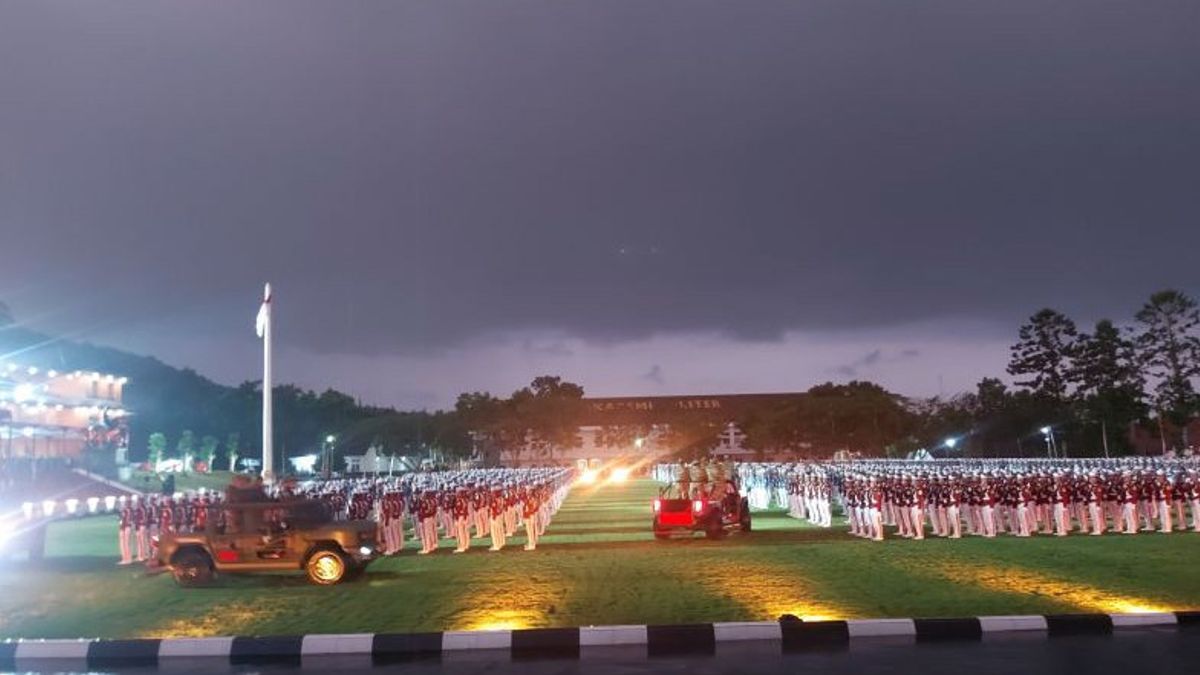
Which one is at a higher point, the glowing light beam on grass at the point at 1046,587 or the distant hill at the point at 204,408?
the distant hill at the point at 204,408

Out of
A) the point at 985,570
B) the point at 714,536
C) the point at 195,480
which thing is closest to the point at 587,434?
the point at 195,480

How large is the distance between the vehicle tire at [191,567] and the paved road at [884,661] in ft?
19.2

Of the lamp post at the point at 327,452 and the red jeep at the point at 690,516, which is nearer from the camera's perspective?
the red jeep at the point at 690,516

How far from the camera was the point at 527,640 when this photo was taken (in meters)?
9.56

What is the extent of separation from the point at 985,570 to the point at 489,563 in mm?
7796

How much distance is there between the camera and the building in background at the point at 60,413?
52.9 m

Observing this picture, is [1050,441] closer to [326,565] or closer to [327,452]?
[327,452]

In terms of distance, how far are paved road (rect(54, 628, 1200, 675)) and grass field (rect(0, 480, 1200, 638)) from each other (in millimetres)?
1506

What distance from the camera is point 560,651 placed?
30.5ft

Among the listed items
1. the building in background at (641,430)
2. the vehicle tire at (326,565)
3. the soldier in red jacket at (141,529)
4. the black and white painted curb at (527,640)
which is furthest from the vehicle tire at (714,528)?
the building in background at (641,430)

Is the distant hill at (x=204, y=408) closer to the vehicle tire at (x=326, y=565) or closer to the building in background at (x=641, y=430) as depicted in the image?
the building in background at (x=641, y=430)

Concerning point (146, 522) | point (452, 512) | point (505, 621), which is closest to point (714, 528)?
point (452, 512)

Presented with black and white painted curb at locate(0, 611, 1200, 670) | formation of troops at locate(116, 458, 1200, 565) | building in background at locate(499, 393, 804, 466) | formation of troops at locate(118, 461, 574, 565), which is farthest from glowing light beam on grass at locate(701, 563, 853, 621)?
building in background at locate(499, 393, 804, 466)

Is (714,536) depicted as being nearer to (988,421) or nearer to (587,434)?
(988,421)
